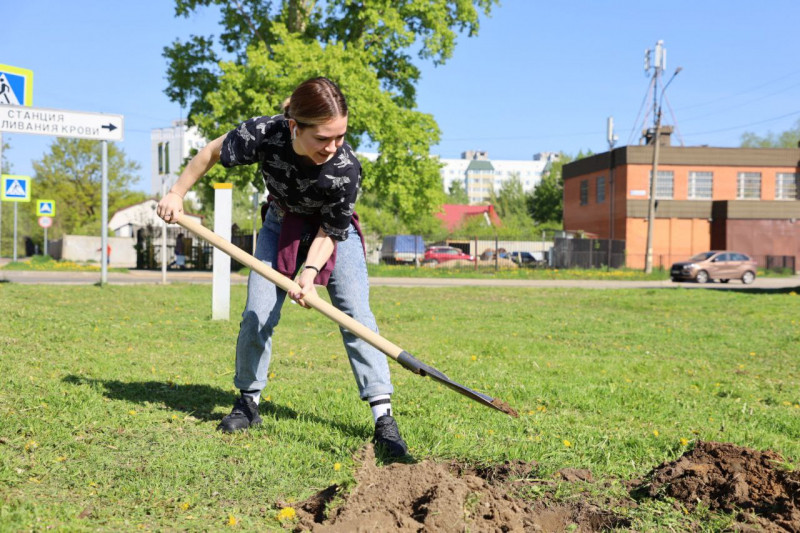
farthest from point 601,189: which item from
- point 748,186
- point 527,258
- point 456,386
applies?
point 456,386

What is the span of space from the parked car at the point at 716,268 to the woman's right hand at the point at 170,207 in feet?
94.4

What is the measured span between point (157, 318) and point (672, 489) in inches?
289

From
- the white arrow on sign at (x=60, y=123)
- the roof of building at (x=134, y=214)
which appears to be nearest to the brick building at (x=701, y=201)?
the white arrow on sign at (x=60, y=123)

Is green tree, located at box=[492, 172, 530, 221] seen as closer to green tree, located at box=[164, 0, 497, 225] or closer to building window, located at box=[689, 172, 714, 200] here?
building window, located at box=[689, 172, 714, 200]

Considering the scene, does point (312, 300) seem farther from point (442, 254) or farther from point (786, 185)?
point (786, 185)

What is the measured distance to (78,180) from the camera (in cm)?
4728

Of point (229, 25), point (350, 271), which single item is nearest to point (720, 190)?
point (229, 25)

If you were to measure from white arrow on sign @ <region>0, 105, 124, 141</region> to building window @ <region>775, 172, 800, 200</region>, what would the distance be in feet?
138

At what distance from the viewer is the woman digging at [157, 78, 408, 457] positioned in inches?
136

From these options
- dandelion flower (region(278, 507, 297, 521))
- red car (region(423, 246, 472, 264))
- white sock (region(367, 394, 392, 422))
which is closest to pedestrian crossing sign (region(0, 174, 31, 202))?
red car (region(423, 246, 472, 264))

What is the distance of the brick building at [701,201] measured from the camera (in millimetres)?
41219

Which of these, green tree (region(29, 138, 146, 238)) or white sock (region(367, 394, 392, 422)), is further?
green tree (region(29, 138, 146, 238))

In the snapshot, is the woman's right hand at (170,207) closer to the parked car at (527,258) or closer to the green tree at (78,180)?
the parked car at (527,258)

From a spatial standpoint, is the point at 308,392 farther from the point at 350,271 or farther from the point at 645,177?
the point at 645,177
